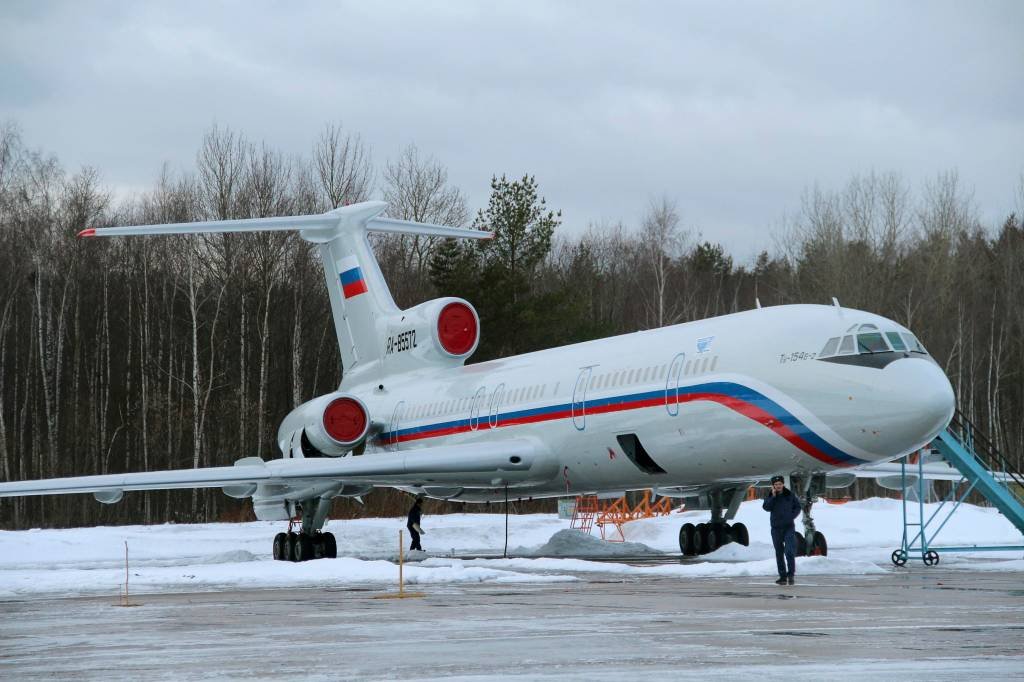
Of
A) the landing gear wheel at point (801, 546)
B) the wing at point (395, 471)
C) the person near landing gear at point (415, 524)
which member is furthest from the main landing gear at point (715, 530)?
the person near landing gear at point (415, 524)

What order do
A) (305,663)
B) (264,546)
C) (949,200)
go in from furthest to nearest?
(949,200)
(264,546)
(305,663)

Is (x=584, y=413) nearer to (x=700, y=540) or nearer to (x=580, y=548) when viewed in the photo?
(x=700, y=540)

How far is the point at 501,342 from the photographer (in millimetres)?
47594

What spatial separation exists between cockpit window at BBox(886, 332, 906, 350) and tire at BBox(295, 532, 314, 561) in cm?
1066

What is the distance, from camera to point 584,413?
1967cm

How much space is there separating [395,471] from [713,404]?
5.75 meters

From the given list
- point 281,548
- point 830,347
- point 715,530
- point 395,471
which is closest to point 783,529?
point 830,347

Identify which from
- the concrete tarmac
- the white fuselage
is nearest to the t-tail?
the white fuselage

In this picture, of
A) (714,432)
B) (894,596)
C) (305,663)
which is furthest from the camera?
(714,432)

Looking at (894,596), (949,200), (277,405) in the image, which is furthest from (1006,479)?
(949,200)

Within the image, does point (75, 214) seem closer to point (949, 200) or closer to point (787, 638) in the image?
point (949, 200)

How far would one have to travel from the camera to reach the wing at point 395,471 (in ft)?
66.2

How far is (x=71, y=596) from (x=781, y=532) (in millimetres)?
7853

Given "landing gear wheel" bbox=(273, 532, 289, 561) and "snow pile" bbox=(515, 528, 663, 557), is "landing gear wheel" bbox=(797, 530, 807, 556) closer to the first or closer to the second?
"snow pile" bbox=(515, 528, 663, 557)
